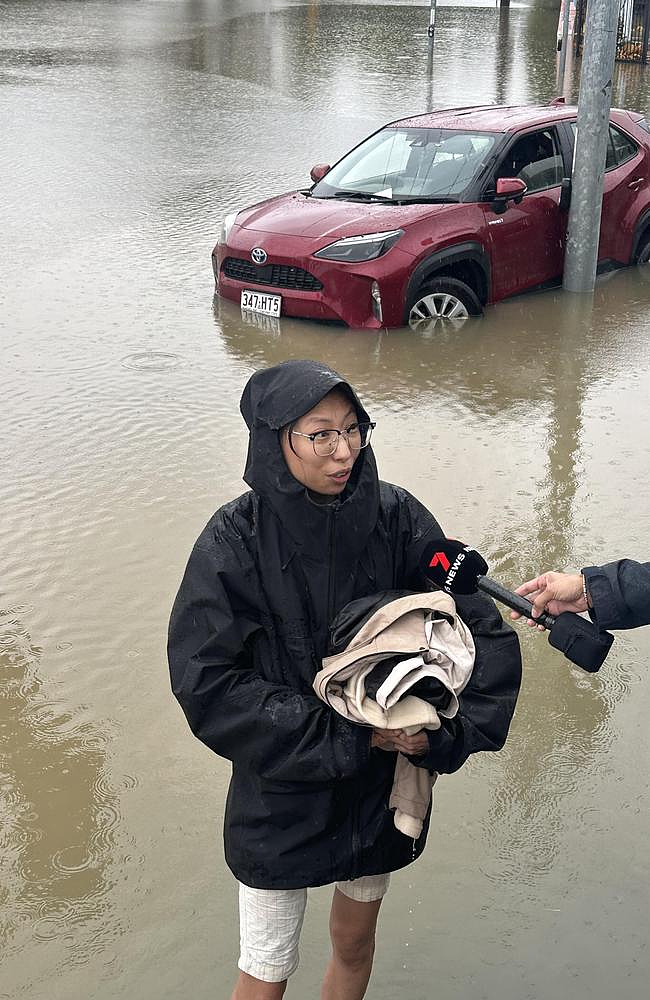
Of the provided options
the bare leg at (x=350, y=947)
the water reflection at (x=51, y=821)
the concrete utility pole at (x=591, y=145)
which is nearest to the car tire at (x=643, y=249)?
the concrete utility pole at (x=591, y=145)

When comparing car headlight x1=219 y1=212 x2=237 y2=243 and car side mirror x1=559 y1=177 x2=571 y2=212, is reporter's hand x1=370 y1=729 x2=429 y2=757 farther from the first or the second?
car side mirror x1=559 y1=177 x2=571 y2=212

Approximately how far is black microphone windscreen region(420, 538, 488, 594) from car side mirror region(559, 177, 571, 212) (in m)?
7.43

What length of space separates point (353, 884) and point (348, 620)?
0.64 metres

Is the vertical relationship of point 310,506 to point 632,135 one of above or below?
above

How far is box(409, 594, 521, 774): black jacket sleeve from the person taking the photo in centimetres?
255

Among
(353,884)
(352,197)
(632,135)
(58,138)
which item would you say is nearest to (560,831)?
(353,884)

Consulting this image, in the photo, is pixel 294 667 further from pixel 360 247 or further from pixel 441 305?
pixel 441 305

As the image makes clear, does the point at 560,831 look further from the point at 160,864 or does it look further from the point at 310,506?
the point at 310,506

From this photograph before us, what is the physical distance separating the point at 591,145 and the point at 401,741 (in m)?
7.63

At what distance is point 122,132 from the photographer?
1678cm

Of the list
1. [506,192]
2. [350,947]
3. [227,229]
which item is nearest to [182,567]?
[350,947]

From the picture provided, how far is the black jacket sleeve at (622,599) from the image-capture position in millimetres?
2836

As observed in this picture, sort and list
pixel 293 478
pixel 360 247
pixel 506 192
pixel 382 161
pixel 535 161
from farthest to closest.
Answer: pixel 382 161 → pixel 535 161 → pixel 506 192 → pixel 360 247 → pixel 293 478

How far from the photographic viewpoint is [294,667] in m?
2.69
